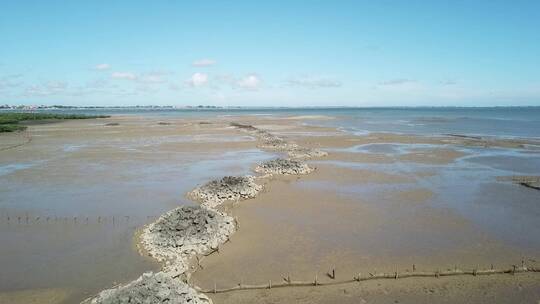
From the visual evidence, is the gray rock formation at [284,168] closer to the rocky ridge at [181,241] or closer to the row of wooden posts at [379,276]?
the rocky ridge at [181,241]

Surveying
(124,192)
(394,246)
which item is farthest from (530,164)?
(124,192)

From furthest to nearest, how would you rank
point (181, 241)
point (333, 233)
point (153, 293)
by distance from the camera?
point (333, 233)
point (181, 241)
point (153, 293)

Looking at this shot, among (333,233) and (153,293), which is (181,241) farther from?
(333,233)

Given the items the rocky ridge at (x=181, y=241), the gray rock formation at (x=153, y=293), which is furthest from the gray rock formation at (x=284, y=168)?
the gray rock formation at (x=153, y=293)

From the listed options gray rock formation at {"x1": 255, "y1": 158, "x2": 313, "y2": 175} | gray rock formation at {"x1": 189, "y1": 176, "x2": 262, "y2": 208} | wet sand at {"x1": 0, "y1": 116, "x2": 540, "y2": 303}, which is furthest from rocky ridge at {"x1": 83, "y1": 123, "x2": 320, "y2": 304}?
gray rock formation at {"x1": 255, "y1": 158, "x2": 313, "y2": 175}

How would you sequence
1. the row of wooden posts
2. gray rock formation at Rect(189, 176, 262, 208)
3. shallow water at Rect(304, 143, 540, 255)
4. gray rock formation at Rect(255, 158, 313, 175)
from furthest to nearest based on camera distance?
gray rock formation at Rect(255, 158, 313, 175) < gray rock formation at Rect(189, 176, 262, 208) < shallow water at Rect(304, 143, 540, 255) < the row of wooden posts

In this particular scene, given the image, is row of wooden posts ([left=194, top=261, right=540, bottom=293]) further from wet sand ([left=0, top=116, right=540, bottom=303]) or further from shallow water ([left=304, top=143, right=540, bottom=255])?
shallow water ([left=304, top=143, right=540, bottom=255])

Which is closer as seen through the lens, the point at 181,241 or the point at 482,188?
the point at 181,241

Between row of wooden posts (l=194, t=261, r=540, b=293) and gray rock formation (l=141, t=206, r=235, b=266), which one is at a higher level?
gray rock formation (l=141, t=206, r=235, b=266)

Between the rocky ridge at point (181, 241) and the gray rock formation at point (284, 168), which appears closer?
the rocky ridge at point (181, 241)

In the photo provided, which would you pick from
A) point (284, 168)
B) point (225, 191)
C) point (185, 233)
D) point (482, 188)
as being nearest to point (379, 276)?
point (185, 233)

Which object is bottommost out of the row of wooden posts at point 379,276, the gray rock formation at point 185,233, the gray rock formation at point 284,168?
the row of wooden posts at point 379,276
